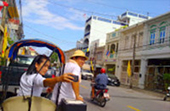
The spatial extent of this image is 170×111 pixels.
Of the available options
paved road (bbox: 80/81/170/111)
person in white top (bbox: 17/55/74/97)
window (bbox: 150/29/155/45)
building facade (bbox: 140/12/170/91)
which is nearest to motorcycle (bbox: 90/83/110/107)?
paved road (bbox: 80/81/170/111)

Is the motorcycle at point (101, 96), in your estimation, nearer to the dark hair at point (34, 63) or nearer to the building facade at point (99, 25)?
the dark hair at point (34, 63)

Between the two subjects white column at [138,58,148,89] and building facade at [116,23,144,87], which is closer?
white column at [138,58,148,89]

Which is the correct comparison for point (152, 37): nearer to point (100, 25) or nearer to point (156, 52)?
point (156, 52)

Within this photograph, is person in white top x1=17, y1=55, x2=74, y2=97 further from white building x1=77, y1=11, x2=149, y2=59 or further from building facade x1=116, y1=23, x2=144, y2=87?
white building x1=77, y1=11, x2=149, y2=59

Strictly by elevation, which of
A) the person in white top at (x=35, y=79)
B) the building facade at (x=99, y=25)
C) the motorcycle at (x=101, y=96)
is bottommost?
the motorcycle at (x=101, y=96)

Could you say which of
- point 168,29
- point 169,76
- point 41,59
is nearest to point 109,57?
point 168,29

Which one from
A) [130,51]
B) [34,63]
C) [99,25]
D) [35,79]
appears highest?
[99,25]

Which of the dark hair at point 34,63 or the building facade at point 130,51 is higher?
the building facade at point 130,51

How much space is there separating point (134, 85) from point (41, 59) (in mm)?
25368

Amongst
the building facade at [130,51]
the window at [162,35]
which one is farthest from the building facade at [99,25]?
the window at [162,35]

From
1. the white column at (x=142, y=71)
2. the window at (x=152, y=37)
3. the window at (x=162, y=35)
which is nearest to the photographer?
the window at (x=162, y=35)

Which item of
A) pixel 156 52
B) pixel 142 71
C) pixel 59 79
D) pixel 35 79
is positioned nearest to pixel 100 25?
pixel 142 71

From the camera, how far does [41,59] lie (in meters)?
3.20

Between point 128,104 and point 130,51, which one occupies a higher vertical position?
point 130,51
